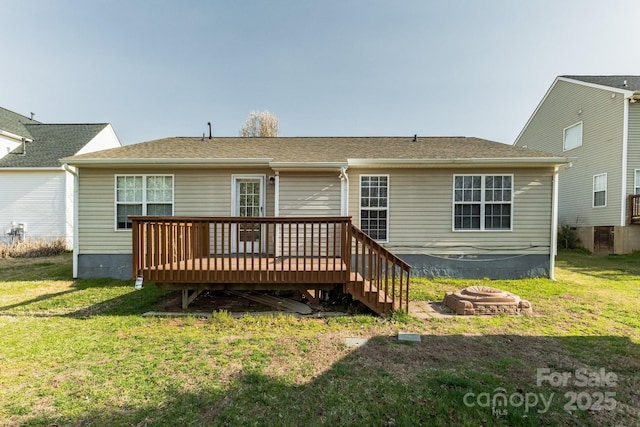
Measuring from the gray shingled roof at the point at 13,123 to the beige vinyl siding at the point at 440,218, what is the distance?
1965 centimetres

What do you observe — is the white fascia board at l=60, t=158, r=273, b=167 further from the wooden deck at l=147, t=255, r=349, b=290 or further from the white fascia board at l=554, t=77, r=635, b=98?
the white fascia board at l=554, t=77, r=635, b=98

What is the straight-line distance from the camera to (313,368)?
319 centimetres

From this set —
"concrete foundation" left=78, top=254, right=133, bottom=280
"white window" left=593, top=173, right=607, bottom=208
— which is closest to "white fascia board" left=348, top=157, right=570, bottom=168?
"concrete foundation" left=78, top=254, right=133, bottom=280

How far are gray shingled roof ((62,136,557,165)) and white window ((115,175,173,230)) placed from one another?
594 mm

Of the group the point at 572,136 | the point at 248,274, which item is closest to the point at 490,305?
the point at 248,274

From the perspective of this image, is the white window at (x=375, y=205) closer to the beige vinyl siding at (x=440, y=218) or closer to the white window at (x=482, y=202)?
the beige vinyl siding at (x=440, y=218)

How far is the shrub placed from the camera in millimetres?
10973

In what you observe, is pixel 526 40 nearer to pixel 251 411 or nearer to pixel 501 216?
pixel 501 216

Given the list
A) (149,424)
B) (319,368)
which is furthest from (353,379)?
(149,424)

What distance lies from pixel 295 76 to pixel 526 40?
1059 centimetres

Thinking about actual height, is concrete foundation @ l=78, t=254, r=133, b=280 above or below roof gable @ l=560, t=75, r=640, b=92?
below

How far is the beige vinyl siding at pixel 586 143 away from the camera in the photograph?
11.9 m

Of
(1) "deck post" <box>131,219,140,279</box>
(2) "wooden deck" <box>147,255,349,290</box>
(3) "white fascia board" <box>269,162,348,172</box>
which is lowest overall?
(2) "wooden deck" <box>147,255,349,290</box>

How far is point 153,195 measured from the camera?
7.59 metres
